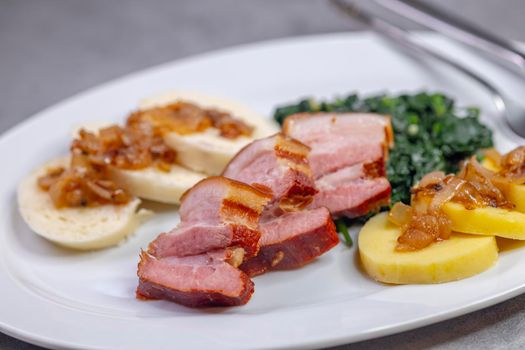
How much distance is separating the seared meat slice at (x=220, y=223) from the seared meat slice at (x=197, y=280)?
6cm

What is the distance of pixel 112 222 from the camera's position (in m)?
5.52

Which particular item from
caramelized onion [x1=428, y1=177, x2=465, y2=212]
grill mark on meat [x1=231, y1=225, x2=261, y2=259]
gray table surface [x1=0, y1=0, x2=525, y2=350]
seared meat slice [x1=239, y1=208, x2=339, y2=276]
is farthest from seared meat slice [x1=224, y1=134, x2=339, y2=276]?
gray table surface [x1=0, y1=0, x2=525, y2=350]

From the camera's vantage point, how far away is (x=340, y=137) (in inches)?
212

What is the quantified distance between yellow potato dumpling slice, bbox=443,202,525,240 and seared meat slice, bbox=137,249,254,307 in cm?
132

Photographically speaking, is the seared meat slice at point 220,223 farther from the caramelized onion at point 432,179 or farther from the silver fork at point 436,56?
the silver fork at point 436,56

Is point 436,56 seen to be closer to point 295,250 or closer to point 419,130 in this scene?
point 419,130

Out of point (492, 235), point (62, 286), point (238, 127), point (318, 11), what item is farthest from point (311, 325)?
point (318, 11)

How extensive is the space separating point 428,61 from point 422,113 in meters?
1.34

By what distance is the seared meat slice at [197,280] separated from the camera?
4.42 meters

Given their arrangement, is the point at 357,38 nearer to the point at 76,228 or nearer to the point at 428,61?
the point at 428,61

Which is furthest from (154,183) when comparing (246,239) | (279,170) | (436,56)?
(436,56)

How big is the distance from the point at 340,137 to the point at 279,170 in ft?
2.51

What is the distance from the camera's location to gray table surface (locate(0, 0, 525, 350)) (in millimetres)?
8711

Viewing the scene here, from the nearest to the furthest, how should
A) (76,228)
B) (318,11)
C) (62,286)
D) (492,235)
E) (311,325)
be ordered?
(311,325) < (492,235) < (62,286) < (76,228) < (318,11)
